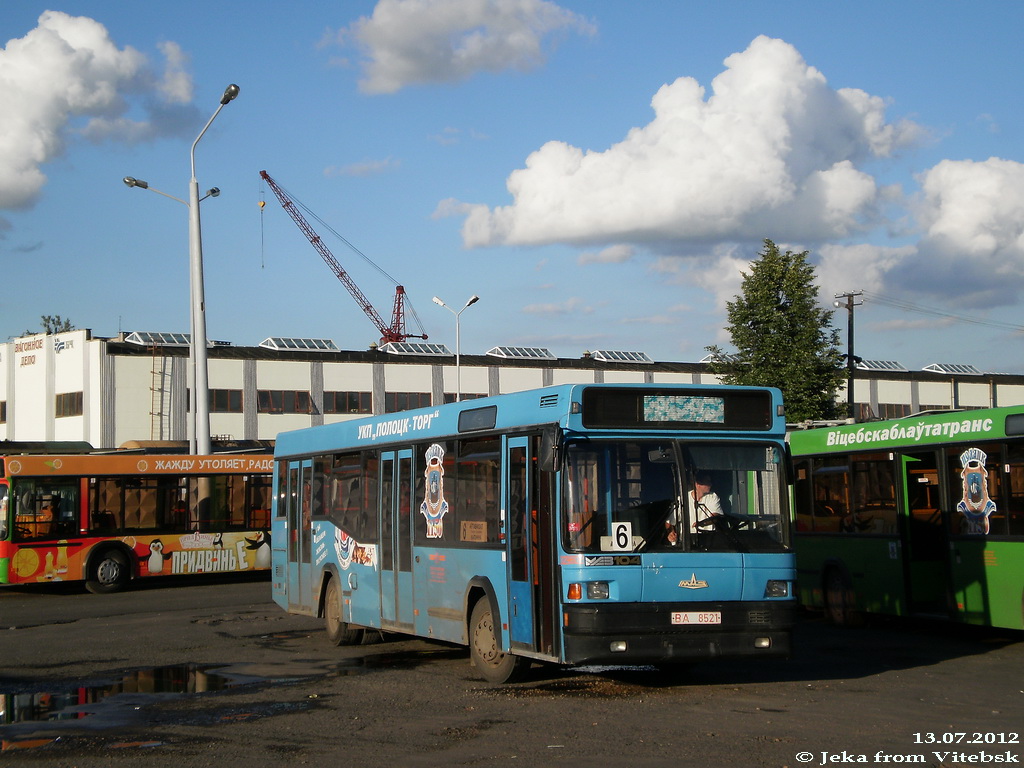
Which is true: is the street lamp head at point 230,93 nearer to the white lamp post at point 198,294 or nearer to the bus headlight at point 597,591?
the white lamp post at point 198,294

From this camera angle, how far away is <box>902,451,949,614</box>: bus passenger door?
1525cm

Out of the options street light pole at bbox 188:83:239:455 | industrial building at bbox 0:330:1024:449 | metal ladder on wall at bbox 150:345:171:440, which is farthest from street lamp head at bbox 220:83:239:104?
metal ladder on wall at bbox 150:345:171:440

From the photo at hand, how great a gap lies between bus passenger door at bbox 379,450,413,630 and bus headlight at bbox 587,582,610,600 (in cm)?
385

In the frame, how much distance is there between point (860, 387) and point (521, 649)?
228 ft

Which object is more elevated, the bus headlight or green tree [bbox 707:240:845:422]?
green tree [bbox 707:240:845:422]

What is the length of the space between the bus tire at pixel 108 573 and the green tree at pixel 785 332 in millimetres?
21191

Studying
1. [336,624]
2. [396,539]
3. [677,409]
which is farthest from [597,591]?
[336,624]

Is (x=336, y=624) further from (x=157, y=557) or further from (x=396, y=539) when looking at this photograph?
(x=157, y=557)

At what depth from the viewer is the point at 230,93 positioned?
30.1 metres

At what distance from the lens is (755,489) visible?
36.3 ft

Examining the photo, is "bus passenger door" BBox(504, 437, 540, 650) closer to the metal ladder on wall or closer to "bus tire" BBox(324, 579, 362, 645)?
"bus tire" BBox(324, 579, 362, 645)

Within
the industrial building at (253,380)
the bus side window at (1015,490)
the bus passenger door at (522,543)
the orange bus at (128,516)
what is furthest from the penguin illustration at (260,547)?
the industrial building at (253,380)

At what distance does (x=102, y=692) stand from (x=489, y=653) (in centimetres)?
391

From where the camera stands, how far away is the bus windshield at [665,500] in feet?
34.8
